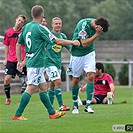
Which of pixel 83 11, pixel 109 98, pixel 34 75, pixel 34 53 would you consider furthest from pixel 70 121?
pixel 83 11

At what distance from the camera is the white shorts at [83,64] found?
13.3 metres

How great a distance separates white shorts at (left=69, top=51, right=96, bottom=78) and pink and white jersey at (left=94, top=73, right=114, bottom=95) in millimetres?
2852

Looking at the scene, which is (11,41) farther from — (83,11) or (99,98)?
(83,11)

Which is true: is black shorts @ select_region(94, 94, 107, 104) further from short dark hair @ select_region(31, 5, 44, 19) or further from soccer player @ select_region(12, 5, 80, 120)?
short dark hair @ select_region(31, 5, 44, 19)

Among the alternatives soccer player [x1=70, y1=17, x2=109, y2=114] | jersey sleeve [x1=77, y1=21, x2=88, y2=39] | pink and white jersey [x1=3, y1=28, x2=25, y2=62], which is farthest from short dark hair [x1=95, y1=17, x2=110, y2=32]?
pink and white jersey [x1=3, y1=28, x2=25, y2=62]

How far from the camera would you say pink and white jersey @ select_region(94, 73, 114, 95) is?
640 inches

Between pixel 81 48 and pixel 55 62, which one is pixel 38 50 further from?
pixel 55 62

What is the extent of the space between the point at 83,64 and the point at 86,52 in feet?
0.87

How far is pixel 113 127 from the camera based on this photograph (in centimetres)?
1042

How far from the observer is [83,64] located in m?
13.4

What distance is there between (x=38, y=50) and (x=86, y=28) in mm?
1633

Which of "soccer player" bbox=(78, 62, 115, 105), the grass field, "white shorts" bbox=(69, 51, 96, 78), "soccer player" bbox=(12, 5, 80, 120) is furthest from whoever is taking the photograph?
"soccer player" bbox=(78, 62, 115, 105)

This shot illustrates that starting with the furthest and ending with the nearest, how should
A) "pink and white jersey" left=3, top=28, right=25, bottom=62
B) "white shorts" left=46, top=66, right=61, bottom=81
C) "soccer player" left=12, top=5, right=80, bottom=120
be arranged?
"pink and white jersey" left=3, top=28, right=25, bottom=62
"white shorts" left=46, top=66, right=61, bottom=81
"soccer player" left=12, top=5, right=80, bottom=120

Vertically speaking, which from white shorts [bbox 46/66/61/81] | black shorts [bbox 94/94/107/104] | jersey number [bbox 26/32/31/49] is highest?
jersey number [bbox 26/32/31/49]
